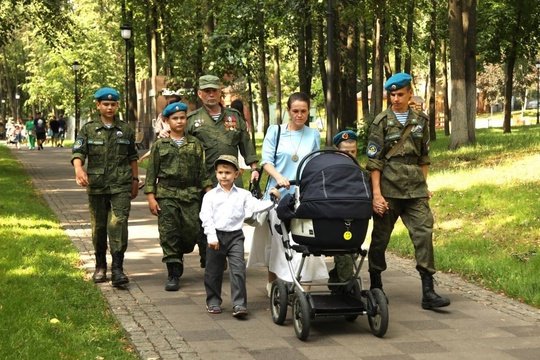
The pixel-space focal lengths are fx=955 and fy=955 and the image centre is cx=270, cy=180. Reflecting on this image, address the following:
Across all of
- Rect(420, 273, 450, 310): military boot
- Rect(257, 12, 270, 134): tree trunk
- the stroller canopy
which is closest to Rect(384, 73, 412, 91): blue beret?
the stroller canopy

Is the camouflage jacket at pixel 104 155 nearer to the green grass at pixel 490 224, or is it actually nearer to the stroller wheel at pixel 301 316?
the stroller wheel at pixel 301 316

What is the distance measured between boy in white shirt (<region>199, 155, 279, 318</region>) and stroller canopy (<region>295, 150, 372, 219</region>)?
0.79 meters

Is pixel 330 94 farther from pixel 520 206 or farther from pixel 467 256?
pixel 467 256

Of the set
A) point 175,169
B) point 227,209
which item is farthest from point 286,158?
point 175,169

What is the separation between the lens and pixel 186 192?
29.8 ft

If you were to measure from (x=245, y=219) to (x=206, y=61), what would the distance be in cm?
1752

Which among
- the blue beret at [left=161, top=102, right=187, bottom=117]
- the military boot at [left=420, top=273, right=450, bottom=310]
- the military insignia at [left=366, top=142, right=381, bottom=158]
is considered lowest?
the military boot at [left=420, top=273, right=450, bottom=310]

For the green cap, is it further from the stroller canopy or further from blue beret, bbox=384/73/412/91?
the stroller canopy

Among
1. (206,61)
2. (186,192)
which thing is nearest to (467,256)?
(186,192)

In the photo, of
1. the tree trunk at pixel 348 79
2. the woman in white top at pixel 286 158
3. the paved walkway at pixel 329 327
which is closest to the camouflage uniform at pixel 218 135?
the paved walkway at pixel 329 327

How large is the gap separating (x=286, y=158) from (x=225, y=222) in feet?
2.55

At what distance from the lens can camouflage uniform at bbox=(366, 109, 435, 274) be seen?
316 inches

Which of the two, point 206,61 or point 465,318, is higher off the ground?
point 206,61

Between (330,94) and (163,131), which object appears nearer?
(163,131)
